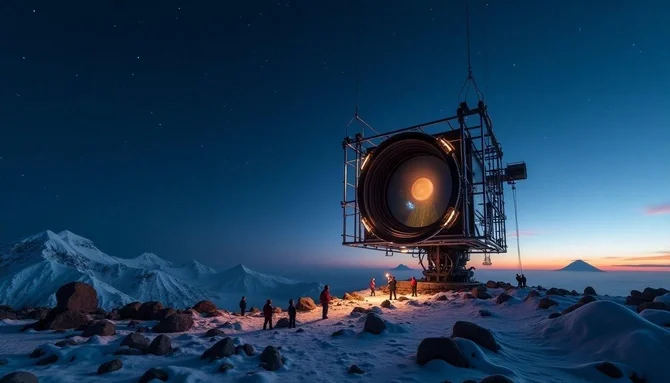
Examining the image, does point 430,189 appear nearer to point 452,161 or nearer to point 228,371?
point 452,161

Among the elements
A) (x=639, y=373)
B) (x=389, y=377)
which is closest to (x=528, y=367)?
Answer: (x=639, y=373)

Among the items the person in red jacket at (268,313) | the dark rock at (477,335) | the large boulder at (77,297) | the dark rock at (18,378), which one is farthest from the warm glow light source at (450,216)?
the large boulder at (77,297)

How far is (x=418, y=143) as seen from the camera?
1659cm

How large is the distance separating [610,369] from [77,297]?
19.8 meters

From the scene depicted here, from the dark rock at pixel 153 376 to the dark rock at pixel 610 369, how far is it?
28.3 feet

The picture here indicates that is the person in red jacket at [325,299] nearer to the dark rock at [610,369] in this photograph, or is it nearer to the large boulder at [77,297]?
the dark rock at [610,369]

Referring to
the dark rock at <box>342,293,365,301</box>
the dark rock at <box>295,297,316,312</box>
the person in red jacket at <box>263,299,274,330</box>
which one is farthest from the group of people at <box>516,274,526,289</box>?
the person in red jacket at <box>263,299,274,330</box>

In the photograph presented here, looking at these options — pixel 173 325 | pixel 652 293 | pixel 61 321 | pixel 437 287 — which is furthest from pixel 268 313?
pixel 652 293

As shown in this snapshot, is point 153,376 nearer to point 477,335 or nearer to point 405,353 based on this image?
point 405,353

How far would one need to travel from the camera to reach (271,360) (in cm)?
745

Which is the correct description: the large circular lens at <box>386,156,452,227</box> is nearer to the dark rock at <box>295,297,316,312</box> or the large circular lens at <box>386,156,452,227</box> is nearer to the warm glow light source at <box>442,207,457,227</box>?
the warm glow light source at <box>442,207,457,227</box>

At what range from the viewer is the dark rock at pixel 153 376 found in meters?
6.41

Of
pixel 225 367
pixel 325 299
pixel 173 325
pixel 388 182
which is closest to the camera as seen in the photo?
pixel 225 367

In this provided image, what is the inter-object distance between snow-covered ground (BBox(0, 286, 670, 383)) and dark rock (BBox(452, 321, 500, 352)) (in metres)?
0.22
